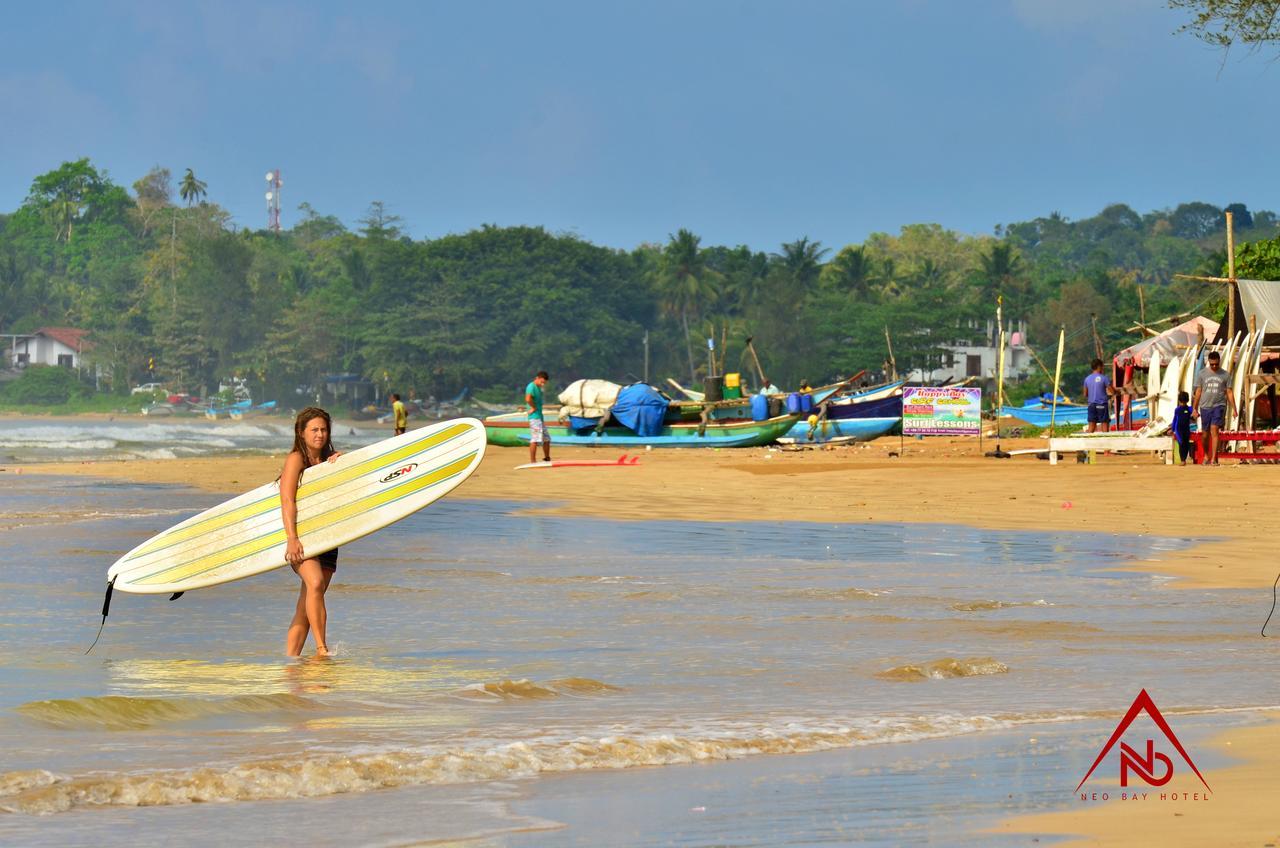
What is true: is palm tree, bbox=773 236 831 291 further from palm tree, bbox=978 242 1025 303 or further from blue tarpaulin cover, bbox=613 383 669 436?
blue tarpaulin cover, bbox=613 383 669 436

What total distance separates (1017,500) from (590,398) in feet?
72.2

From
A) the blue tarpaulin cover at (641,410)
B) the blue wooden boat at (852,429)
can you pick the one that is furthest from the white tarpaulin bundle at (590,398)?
the blue wooden boat at (852,429)

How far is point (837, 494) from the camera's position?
1941 cm

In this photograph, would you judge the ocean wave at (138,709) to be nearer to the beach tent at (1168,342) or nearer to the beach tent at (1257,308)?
the beach tent at (1257,308)

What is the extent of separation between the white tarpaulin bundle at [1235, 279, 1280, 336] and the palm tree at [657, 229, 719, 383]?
8547cm

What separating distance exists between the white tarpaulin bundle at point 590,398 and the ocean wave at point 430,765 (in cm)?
3284

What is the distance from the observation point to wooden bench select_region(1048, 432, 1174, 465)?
2258cm

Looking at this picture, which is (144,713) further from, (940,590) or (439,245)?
(439,245)

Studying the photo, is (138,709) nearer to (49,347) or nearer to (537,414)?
(537,414)

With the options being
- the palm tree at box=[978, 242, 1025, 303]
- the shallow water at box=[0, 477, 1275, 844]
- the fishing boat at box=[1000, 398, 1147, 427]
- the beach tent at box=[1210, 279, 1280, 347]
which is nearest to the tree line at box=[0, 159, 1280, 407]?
the palm tree at box=[978, 242, 1025, 303]

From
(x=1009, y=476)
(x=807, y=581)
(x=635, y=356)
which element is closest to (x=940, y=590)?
(x=807, y=581)

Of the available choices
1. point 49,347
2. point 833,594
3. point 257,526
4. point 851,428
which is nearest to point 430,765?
point 257,526

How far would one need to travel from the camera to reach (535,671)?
714 cm

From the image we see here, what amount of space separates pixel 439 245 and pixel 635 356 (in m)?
16.3
